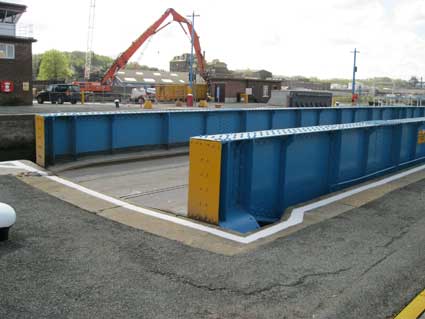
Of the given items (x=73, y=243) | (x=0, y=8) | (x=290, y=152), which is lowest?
(x=73, y=243)

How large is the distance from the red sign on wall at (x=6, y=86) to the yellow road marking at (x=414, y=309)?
34072 mm

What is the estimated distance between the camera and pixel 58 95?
3991 centimetres

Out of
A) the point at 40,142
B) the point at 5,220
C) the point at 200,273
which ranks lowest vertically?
the point at 200,273

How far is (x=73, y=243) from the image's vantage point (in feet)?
18.1

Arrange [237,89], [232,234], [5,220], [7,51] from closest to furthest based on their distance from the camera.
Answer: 1. [5,220]
2. [232,234]
3. [7,51]
4. [237,89]

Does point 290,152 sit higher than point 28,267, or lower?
higher

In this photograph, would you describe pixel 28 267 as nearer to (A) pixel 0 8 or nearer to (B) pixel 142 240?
(B) pixel 142 240

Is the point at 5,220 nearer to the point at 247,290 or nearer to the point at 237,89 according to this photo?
the point at 247,290

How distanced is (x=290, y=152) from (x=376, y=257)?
267 cm

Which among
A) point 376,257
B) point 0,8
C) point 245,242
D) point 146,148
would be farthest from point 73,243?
point 0,8

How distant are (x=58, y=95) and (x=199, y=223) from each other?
36476 millimetres

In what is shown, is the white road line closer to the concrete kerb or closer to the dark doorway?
the concrete kerb

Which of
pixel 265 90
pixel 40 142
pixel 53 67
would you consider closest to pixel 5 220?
pixel 40 142

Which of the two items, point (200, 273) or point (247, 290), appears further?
point (200, 273)
